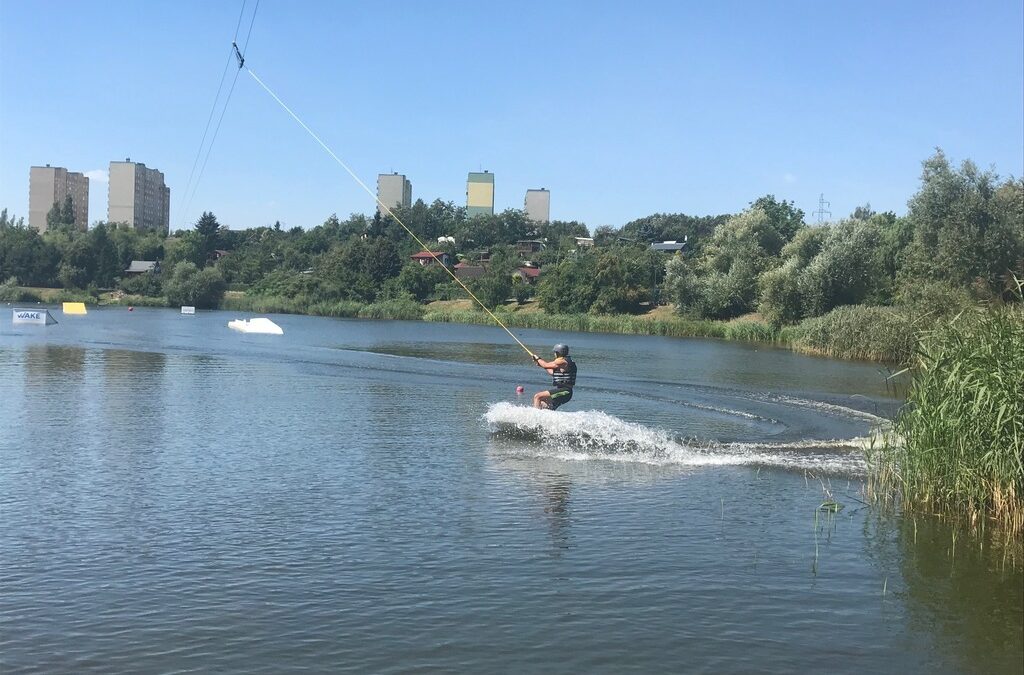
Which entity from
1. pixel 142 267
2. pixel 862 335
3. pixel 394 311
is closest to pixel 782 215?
pixel 394 311

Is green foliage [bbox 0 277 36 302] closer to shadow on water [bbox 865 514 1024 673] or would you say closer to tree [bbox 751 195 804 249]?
tree [bbox 751 195 804 249]

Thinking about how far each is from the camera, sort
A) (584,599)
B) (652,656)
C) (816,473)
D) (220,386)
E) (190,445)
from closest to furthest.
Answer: (652,656)
(584,599)
(816,473)
(190,445)
(220,386)

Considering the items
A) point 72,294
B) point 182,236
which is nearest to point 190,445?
point 72,294

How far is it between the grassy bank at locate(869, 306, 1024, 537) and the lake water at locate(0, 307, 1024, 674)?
2.30ft

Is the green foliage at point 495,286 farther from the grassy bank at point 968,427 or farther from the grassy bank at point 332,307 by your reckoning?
the grassy bank at point 968,427

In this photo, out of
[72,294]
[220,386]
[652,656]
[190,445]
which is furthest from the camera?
[72,294]

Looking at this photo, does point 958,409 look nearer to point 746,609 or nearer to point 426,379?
point 746,609

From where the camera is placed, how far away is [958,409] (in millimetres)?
13992

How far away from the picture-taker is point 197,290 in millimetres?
122438

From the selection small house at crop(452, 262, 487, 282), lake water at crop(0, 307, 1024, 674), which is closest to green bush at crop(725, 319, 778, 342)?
lake water at crop(0, 307, 1024, 674)

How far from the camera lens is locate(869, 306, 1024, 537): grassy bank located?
524 inches

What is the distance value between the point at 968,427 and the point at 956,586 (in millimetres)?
2942

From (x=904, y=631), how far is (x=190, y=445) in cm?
1494

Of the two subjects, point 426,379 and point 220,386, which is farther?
point 426,379
